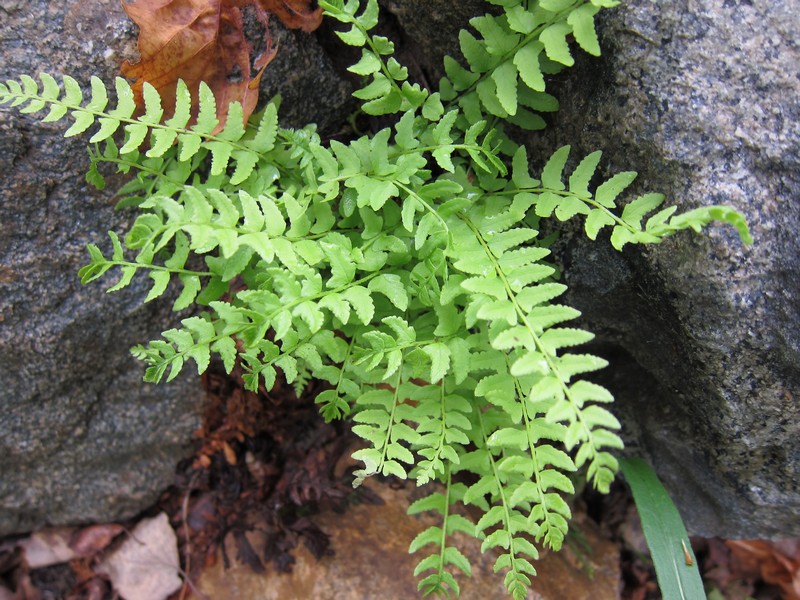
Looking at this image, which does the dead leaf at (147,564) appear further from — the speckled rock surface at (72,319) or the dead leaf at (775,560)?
the dead leaf at (775,560)

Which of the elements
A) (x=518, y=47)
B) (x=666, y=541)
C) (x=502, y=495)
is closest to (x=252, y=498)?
(x=502, y=495)

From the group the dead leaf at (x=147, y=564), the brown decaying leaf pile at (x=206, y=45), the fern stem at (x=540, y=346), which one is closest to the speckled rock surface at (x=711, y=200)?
the fern stem at (x=540, y=346)

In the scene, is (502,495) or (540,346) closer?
(540,346)

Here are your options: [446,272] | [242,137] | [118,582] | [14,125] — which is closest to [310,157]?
[242,137]

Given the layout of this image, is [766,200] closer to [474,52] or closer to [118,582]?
[474,52]

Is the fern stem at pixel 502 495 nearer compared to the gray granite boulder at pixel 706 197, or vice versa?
the gray granite boulder at pixel 706 197

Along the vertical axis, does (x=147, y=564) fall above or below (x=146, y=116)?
below

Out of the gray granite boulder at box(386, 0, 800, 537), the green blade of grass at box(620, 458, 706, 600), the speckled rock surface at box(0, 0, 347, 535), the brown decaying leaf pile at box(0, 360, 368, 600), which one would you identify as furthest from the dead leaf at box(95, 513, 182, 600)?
the gray granite boulder at box(386, 0, 800, 537)

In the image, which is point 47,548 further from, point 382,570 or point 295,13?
point 295,13
